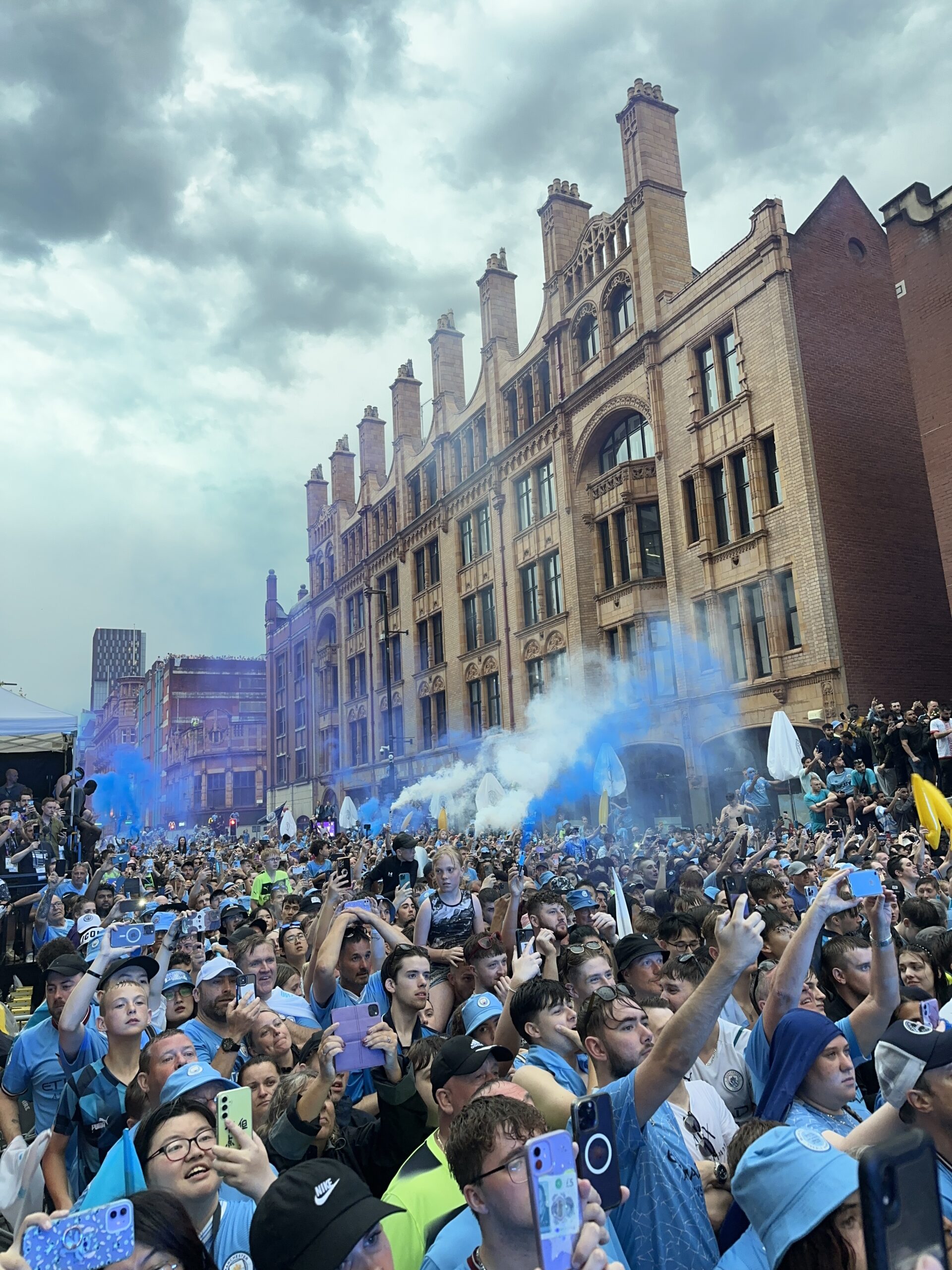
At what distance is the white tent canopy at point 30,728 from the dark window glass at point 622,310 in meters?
20.4

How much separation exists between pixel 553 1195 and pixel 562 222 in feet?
113

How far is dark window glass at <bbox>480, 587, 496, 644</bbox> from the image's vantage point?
35.8m

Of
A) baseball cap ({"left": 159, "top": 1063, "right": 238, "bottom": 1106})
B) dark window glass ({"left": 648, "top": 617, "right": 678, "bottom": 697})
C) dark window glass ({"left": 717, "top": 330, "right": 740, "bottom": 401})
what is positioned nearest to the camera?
baseball cap ({"left": 159, "top": 1063, "right": 238, "bottom": 1106})

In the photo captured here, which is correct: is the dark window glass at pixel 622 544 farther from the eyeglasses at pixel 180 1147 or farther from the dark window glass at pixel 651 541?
the eyeglasses at pixel 180 1147

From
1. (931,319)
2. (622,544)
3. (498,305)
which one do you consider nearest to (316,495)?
(498,305)

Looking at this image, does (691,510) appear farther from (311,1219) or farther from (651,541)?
(311,1219)

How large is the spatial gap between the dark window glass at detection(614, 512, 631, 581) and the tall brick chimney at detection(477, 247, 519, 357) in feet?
36.7

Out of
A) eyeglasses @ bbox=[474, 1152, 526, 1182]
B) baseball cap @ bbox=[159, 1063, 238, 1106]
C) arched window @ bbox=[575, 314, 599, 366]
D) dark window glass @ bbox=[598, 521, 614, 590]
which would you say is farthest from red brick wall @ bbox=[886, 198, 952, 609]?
eyeglasses @ bbox=[474, 1152, 526, 1182]

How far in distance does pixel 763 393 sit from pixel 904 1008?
21.3 m

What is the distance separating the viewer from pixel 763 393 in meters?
23.1

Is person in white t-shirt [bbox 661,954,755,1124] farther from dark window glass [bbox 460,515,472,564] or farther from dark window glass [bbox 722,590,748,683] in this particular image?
dark window glass [bbox 460,515,472,564]

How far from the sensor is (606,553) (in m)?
29.8

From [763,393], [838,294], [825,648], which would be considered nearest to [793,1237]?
[825,648]

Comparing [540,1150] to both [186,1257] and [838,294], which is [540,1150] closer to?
[186,1257]
